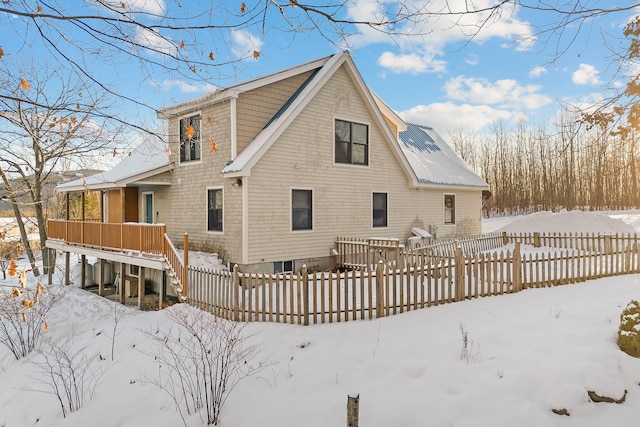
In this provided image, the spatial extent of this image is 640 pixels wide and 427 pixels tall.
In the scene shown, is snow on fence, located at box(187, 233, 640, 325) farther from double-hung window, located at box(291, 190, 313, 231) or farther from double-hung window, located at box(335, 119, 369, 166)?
double-hung window, located at box(335, 119, 369, 166)

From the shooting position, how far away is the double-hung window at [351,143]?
15570 mm

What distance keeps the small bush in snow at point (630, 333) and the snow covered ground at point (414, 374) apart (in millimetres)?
154

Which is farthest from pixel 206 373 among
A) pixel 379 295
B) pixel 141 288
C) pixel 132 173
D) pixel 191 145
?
pixel 132 173

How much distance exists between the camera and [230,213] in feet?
43.7

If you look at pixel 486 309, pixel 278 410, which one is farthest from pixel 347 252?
pixel 278 410

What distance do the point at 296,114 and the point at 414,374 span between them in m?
10.1

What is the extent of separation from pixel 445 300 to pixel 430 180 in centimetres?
1099

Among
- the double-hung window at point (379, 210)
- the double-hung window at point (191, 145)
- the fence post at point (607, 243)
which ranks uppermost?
the double-hung window at point (191, 145)

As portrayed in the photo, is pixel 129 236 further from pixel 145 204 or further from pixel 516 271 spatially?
pixel 516 271

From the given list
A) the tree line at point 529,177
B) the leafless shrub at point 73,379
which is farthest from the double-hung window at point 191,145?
the tree line at point 529,177

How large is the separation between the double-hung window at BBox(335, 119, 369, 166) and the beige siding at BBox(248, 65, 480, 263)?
25 cm

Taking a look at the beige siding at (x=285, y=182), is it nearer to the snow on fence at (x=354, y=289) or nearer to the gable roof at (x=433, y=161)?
the gable roof at (x=433, y=161)

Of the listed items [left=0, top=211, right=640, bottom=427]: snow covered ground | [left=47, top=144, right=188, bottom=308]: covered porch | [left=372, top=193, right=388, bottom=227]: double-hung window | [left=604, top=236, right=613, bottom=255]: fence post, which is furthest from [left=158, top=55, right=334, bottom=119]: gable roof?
[left=604, top=236, right=613, bottom=255]: fence post

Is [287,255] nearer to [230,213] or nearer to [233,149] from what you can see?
[230,213]
